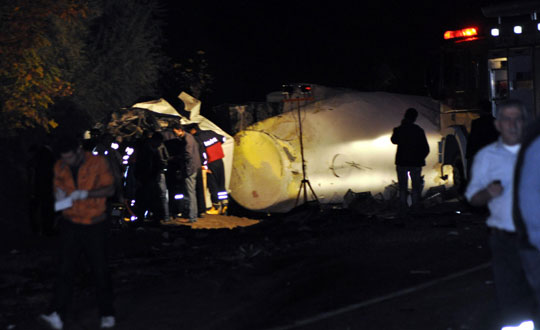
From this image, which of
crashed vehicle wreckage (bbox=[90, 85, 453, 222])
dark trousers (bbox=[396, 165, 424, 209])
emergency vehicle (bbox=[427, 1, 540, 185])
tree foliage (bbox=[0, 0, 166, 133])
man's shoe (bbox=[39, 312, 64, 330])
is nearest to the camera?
man's shoe (bbox=[39, 312, 64, 330])

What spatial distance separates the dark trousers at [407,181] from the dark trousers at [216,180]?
550 centimetres

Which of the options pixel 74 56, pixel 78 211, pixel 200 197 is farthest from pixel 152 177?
pixel 74 56

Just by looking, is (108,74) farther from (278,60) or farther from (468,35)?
(468,35)

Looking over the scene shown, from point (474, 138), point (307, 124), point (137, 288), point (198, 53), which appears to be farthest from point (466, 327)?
point (198, 53)

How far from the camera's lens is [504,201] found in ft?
20.5

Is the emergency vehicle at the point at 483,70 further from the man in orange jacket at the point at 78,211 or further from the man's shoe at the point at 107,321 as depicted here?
the man in orange jacket at the point at 78,211

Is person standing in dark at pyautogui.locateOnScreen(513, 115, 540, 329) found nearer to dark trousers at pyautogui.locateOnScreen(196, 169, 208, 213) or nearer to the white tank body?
dark trousers at pyautogui.locateOnScreen(196, 169, 208, 213)

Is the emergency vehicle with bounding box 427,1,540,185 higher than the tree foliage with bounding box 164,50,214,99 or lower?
lower

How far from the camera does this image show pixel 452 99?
19.1 m

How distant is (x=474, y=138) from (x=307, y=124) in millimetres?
9278

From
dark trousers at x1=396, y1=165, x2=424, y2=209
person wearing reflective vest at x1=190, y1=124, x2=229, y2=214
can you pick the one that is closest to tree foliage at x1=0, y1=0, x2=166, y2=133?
person wearing reflective vest at x1=190, y1=124, x2=229, y2=214

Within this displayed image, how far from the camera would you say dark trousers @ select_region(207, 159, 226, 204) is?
22.2 metres

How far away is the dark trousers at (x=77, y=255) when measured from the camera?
8.82 meters

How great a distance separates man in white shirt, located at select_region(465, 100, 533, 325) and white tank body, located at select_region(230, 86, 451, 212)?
15.9 m
